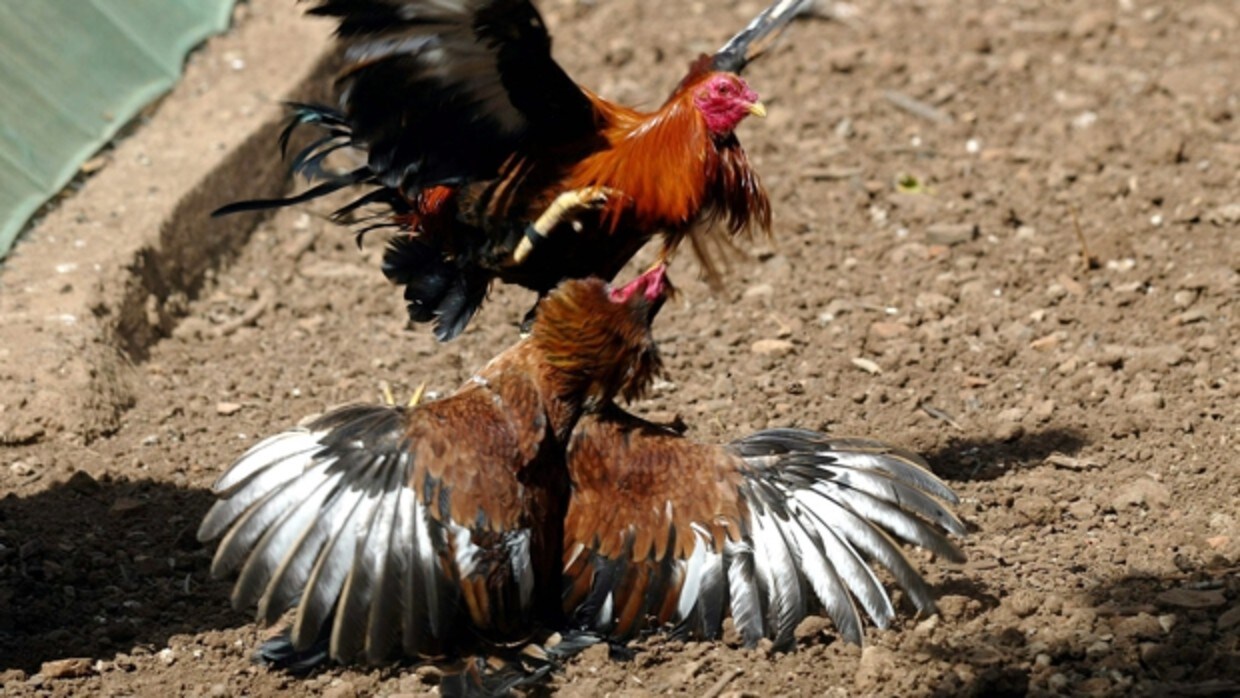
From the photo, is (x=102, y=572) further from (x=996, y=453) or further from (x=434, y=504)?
(x=996, y=453)

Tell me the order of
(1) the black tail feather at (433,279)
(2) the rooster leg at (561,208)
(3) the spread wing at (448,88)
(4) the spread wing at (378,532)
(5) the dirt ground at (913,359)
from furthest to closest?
(1) the black tail feather at (433,279) → (2) the rooster leg at (561,208) → (3) the spread wing at (448,88) → (5) the dirt ground at (913,359) → (4) the spread wing at (378,532)

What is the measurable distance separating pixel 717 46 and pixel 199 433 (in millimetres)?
4118

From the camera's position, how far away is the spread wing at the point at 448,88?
14.8 ft

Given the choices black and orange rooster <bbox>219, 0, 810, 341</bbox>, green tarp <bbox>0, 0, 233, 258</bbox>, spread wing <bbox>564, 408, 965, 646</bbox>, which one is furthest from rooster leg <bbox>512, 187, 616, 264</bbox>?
green tarp <bbox>0, 0, 233, 258</bbox>

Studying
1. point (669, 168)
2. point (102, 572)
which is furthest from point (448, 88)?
point (102, 572)

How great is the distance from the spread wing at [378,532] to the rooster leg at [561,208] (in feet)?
2.93

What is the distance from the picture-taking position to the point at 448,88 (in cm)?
469

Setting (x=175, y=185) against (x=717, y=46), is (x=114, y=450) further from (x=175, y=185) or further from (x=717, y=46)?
(x=717, y=46)

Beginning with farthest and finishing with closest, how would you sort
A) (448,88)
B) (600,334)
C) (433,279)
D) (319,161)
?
(319,161), (433,279), (448,88), (600,334)

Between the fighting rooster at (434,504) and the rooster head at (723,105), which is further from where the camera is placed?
the rooster head at (723,105)

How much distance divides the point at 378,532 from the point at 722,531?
3.25 feet

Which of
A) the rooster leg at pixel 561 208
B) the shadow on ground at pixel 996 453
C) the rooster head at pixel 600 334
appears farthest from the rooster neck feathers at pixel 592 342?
the shadow on ground at pixel 996 453

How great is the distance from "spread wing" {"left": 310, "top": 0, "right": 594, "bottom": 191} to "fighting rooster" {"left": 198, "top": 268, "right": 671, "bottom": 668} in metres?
0.75

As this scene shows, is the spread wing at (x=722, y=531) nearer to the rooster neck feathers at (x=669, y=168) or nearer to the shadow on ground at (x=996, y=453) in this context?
the shadow on ground at (x=996, y=453)
